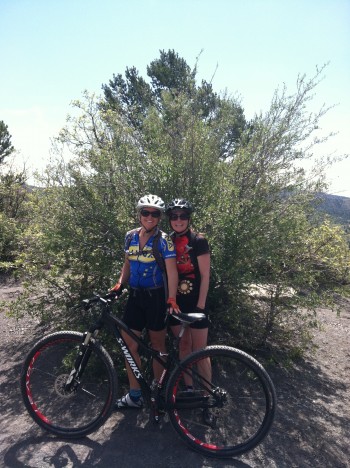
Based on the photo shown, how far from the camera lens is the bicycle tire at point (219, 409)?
2.67 meters

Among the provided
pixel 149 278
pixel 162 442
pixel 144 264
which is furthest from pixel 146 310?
pixel 162 442

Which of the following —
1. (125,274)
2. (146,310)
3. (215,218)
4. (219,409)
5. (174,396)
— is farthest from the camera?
(215,218)

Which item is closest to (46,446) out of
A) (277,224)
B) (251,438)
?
(251,438)

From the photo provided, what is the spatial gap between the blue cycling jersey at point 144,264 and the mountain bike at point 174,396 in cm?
29

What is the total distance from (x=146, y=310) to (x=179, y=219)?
2.70 ft

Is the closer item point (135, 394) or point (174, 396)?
point (174, 396)

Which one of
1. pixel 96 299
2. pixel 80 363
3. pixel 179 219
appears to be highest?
pixel 179 219

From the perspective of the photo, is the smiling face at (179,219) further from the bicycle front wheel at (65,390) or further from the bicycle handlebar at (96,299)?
the bicycle front wheel at (65,390)

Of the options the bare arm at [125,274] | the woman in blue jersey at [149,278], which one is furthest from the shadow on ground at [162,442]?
the bare arm at [125,274]

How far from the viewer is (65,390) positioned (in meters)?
3.03

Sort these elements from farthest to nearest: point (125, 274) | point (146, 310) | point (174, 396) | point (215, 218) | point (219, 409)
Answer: point (215, 218)
point (125, 274)
point (146, 310)
point (219, 409)
point (174, 396)

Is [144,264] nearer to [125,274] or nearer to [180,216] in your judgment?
[125,274]

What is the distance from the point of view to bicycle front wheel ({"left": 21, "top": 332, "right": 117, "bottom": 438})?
2.89 meters

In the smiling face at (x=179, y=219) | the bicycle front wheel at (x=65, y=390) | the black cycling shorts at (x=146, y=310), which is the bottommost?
the bicycle front wheel at (x=65, y=390)
